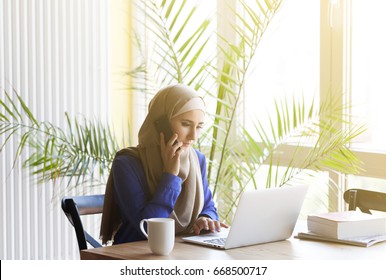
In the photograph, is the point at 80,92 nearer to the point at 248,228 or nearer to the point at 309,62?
the point at 309,62

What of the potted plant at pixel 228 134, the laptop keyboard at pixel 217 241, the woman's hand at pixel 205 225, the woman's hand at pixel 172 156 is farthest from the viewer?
the potted plant at pixel 228 134

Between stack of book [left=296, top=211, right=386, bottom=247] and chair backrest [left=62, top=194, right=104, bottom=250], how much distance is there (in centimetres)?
81

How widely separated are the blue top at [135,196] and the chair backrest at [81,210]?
0.15 metres

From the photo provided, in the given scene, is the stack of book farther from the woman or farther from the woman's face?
the woman's face

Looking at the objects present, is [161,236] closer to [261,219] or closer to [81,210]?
[261,219]

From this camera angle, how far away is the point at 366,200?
3.15 metres

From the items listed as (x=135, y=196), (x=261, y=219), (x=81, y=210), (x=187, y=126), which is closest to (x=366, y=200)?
(x=261, y=219)

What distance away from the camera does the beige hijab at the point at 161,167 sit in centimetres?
306

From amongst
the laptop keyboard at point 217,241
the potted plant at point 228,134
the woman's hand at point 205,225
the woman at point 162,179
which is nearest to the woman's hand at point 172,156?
the woman at point 162,179

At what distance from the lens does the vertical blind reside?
470cm

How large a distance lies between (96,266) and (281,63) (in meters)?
2.61

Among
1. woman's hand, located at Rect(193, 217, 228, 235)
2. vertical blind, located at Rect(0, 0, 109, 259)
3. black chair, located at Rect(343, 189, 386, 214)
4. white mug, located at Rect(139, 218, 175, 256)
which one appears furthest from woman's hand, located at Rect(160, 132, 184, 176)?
vertical blind, located at Rect(0, 0, 109, 259)

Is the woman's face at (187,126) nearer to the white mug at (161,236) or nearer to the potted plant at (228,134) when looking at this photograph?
the white mug at (161,236)

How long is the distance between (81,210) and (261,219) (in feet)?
2.75
